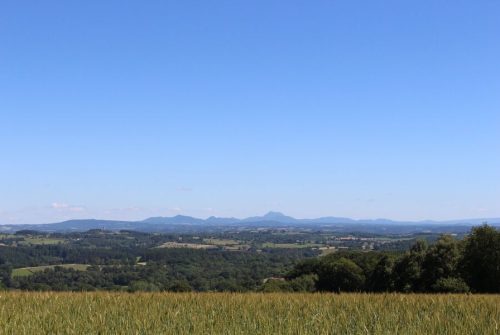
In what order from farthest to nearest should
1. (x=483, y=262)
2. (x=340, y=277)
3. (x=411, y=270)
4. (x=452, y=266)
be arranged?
(x=340, y=277), (x=411, y=270), (x=452, y=266), (x=483, y=262)

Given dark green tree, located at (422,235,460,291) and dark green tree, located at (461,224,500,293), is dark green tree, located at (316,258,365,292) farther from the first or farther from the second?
dark green tree, located at (461,224,500,293)

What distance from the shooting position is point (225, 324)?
343 inches

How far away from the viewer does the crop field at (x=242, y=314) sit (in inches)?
323

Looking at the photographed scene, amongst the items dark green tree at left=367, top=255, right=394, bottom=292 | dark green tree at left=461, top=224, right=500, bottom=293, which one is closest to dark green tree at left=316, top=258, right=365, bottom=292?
dark green tree at left=367, top=255, right=394, bottom=292

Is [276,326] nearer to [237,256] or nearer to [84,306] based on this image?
[84,306]

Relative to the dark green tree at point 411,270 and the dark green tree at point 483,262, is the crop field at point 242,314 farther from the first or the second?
the dark green tree at point 411,270

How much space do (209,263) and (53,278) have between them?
53.6 m

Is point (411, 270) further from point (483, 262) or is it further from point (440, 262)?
point (483, 262)

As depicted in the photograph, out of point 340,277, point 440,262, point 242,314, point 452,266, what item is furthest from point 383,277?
point 242,314

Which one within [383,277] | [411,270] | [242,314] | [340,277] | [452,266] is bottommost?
[340,277]

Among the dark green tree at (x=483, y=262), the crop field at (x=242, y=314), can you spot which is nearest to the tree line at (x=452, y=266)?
the dark green tree at (x=483, y=262)

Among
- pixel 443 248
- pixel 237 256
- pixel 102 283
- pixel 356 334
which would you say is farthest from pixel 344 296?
pixel 237 256

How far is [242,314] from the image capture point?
31.7 ft

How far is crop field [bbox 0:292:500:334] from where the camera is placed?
820 cm
